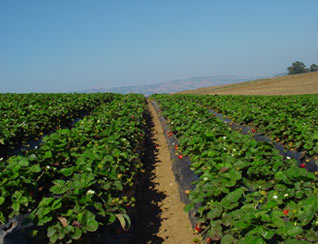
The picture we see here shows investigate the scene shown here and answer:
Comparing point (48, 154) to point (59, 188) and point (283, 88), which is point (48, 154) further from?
point (283, 88)

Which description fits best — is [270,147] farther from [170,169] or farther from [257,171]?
[170,169]

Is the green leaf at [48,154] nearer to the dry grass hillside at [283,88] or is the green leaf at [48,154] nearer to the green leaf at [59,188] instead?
the green leaf at [59,188]

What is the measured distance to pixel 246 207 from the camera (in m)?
2.68

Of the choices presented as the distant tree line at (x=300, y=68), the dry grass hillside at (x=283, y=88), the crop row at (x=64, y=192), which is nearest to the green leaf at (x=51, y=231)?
the crop row at (x=64, y=192)

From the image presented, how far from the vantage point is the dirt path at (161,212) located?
3.77 meters

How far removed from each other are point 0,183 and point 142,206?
2.34m

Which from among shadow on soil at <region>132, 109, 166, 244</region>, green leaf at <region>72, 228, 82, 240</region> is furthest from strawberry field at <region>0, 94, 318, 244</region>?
shadow on soil at <region>132, 109, 166, 244</region>

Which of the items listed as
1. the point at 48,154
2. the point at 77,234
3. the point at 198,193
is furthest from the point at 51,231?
the point at 198,193

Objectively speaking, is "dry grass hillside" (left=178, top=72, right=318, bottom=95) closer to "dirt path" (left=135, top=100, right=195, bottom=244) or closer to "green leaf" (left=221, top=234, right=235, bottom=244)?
"dirt path" (left=135, top=100, right=195, bottom=244)

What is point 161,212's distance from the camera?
450 cm

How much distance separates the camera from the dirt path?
3.77 m

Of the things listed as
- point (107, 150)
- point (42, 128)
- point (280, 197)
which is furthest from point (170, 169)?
point (42, 128)

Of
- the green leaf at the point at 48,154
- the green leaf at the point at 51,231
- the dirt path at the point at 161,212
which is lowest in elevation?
the dirt path at the point at 161,212

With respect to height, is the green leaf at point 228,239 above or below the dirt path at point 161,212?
above
